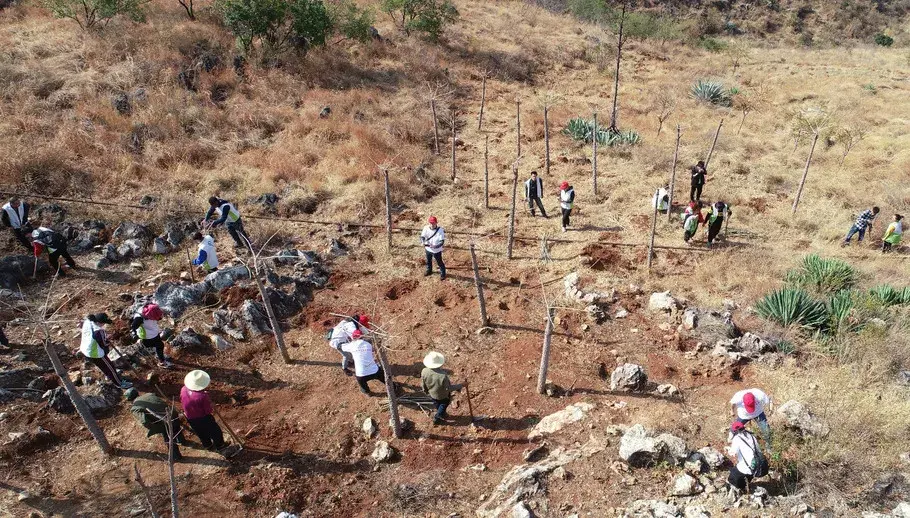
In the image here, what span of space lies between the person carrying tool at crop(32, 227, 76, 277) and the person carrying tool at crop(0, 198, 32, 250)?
2.82 feet

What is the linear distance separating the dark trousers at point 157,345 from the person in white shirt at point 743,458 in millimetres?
6998

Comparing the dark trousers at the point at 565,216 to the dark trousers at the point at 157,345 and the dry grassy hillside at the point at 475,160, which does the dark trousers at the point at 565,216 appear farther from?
the dark trousers at the point at 157,345

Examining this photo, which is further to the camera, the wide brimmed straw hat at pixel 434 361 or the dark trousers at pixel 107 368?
the dark trousers at pixel 107 368

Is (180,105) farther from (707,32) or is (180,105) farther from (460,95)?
(707,32)

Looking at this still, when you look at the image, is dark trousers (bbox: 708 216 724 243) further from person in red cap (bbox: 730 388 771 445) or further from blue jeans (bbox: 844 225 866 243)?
person in red cap (bbox: 730 388 771 445)

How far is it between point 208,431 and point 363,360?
186cm

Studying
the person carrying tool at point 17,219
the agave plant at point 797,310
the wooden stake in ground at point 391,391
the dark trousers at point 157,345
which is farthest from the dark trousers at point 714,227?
the person carrying tool at point 17,219

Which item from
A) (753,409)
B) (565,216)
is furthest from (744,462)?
(565,216)

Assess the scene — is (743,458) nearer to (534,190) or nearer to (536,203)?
(534,190)

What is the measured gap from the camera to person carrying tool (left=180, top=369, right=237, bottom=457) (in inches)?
225

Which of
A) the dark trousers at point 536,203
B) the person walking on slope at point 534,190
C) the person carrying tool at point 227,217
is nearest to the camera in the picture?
the person carrying tool at point 227,217

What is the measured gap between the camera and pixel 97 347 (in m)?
6.50

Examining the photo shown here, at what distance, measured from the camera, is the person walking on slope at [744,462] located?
5.08 m

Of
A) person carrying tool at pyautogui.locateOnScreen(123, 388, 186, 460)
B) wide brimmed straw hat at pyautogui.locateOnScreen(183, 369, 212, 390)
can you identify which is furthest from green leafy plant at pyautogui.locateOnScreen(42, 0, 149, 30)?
wide brimmed straw hat at pyautogui.locateOnScreen(183, 369, 212, 390)
